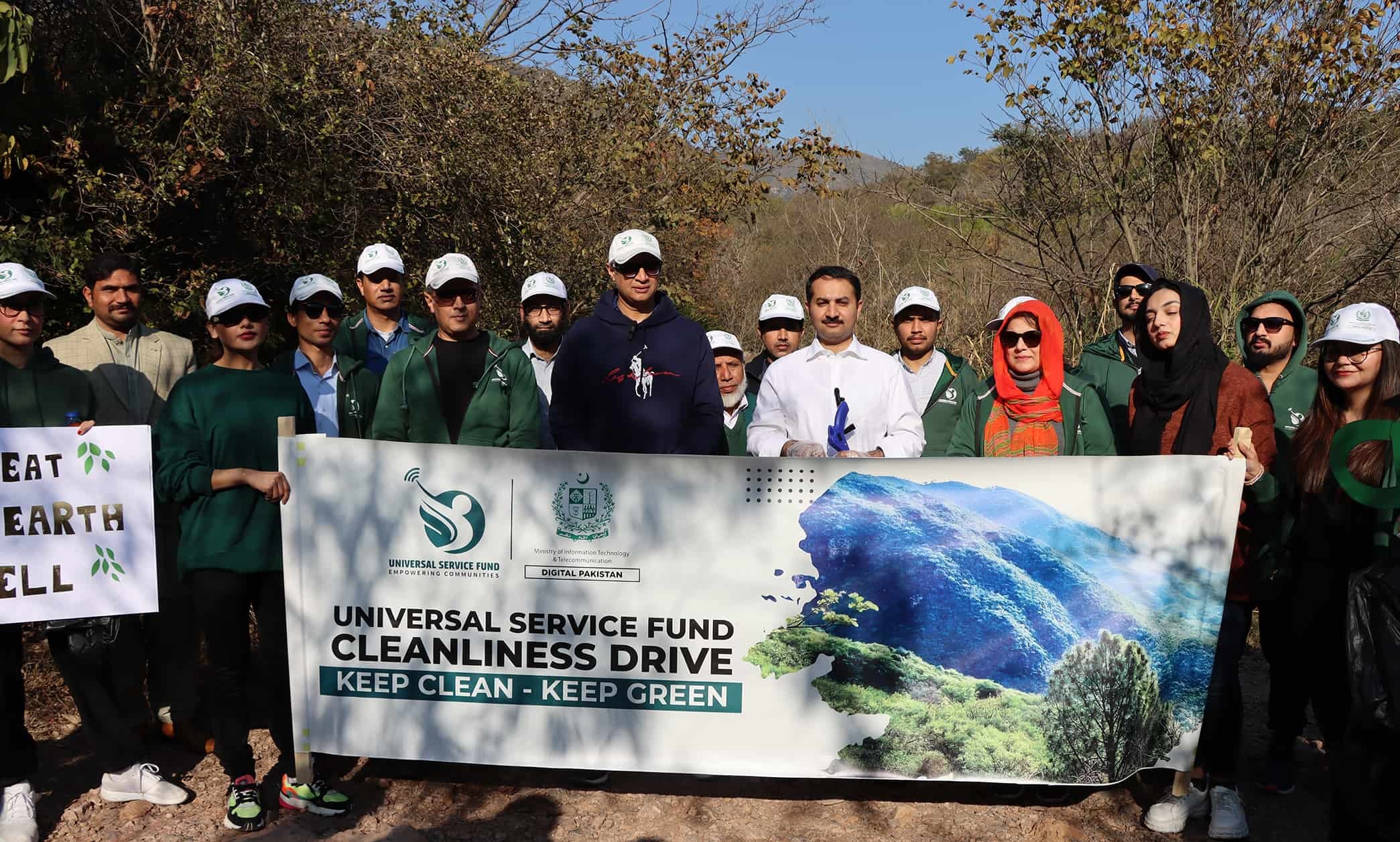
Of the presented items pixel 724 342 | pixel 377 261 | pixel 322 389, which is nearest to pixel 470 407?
pixel 322 389

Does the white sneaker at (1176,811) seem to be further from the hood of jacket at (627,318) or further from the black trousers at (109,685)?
the black trousers at (109,685)

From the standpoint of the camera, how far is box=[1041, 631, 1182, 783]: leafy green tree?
4398 millimetres

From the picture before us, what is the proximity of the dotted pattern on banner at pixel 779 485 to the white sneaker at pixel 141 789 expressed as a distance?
276 cm

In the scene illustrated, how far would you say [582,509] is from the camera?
14.6 ft

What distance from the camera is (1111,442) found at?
190 inches

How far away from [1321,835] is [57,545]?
5.30 meters

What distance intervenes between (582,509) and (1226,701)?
2.74 meters

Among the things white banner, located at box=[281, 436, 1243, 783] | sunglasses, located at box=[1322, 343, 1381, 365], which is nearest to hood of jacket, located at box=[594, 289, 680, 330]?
white banner, located at box=[281, 436, 1243, 783]

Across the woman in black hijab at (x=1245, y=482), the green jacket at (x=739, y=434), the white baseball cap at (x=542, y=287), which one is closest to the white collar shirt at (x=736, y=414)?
the green jacket at (x=739, y=434)

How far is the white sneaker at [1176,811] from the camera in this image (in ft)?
14.9

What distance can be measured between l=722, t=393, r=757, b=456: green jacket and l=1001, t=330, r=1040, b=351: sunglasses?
1815 mm

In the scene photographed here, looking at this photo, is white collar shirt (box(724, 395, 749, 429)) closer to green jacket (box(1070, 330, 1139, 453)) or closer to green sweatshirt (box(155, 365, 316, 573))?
green jacket (box(1070, 330, 1139, 453))

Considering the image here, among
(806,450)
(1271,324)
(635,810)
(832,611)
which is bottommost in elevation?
(635,810)

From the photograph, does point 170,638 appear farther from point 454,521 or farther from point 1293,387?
point 1293,387
